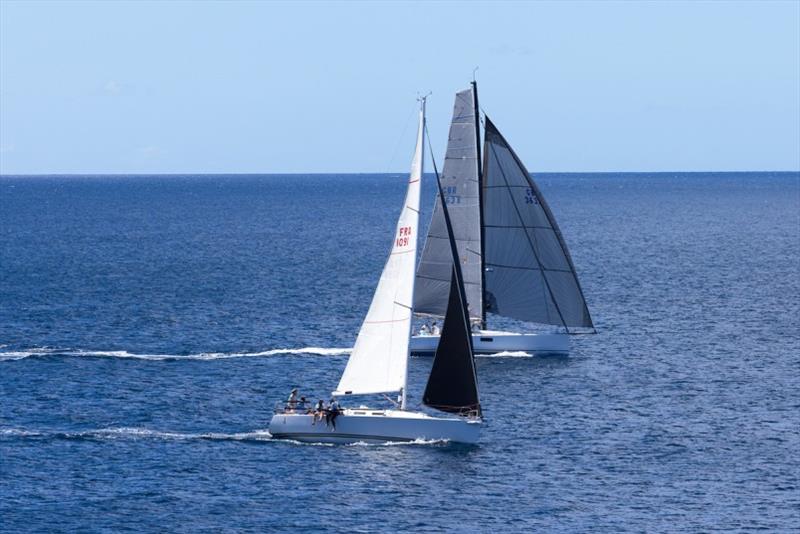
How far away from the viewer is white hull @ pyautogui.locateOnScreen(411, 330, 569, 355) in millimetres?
89875

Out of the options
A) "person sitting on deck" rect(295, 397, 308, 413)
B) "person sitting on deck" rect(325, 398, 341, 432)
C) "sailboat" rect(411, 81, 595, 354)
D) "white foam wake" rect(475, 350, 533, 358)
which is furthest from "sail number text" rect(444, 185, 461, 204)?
"person sitting on deck" rect(325, 398, 341, 432)

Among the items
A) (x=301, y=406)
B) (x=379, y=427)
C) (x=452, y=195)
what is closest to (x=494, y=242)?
(x=452, y=195)

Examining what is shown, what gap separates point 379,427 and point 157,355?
2960 centimetres

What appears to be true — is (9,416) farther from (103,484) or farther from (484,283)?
(484,283)

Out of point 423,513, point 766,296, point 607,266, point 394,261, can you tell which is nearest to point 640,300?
point 766,296

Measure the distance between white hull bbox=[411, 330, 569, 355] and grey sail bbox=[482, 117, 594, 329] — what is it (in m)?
2.31

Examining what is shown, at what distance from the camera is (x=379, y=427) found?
65.3 meters

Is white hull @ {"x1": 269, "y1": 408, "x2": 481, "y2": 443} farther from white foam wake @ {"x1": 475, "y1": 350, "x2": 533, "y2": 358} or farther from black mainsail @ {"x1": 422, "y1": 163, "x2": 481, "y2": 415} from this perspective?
white foam wake @ {"x1": 475, "y1": 350, "x2": 533, "y2": 358}

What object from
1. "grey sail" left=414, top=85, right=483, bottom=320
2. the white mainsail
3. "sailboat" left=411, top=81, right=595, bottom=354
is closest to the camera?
the white mainsail

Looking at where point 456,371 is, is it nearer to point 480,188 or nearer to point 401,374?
point 401,374

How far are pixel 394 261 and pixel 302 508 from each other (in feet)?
47.1

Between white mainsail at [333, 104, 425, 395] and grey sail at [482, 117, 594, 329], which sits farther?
grey sail at [482, 117, 594, 329]

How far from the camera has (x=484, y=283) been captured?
91.6 m

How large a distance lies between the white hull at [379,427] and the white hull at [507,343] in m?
23.6
